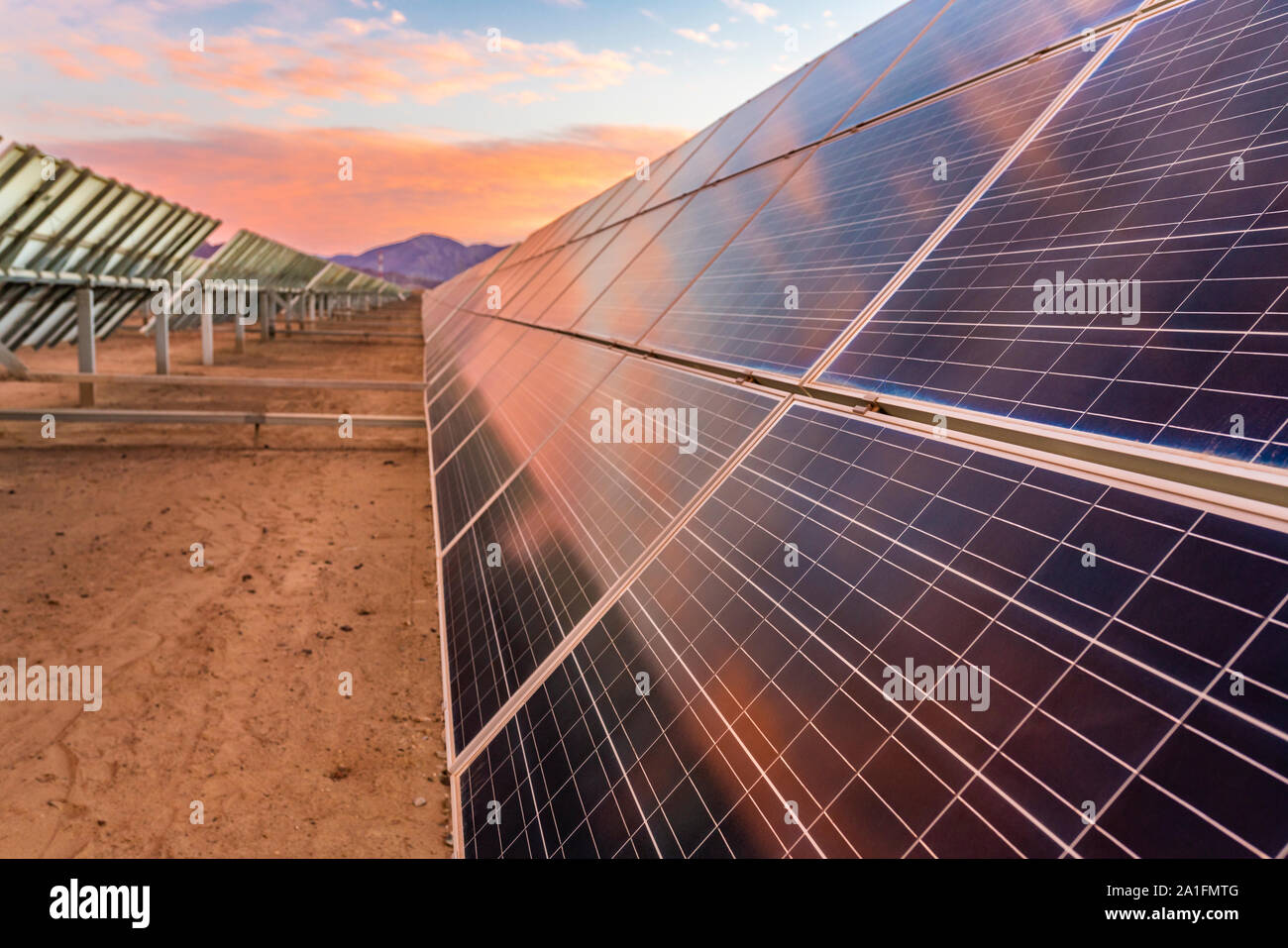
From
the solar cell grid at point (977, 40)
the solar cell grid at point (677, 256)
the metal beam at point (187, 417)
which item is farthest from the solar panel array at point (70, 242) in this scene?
the solar cell grid at point (977, 40)

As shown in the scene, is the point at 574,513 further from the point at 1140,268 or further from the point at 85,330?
the point at 85,330

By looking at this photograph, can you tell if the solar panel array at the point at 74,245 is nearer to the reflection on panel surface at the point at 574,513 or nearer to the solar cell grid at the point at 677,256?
the solar cell grid at the point at 677,256

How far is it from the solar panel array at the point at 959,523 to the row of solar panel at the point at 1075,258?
0.02 m

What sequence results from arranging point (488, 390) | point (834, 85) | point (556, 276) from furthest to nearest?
point (556, 276) < point (488, 390) < point (834, 85)

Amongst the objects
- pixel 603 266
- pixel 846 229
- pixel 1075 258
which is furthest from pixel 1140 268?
pixel 603 266

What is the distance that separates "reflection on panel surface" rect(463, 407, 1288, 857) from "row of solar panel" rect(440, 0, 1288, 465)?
0.42m

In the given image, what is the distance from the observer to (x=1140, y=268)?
3.15 meters

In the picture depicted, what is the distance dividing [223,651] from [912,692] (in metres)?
7.43

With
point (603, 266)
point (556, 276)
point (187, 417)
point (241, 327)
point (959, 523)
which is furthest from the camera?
point (241, 327)

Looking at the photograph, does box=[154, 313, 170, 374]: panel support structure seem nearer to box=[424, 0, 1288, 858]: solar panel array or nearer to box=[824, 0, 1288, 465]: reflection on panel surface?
box=[424, 0, 1288, 858]: solar panel array

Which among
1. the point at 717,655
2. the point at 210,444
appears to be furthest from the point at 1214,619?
the point at 210,444

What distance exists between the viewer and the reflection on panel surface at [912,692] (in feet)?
5.81

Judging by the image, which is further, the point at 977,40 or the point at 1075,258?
the point at 977,40

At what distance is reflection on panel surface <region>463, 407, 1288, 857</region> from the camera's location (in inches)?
69.7
